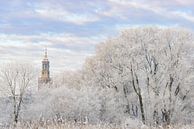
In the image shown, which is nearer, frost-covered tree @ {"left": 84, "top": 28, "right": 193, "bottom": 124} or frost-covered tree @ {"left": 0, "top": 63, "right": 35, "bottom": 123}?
frost-covered tree @ {"left": 84, "top": 28, "right": 193, "bottom": 124}

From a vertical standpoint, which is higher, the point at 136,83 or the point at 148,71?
the point at 148,71

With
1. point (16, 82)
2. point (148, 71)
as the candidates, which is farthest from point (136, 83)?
point (16, 82)

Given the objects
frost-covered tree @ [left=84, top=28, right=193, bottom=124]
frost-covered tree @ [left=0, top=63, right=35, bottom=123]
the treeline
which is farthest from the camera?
frost-covered tree @ [left=0, top=63, right=35, bottom=123]

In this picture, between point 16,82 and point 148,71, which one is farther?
point 16,82

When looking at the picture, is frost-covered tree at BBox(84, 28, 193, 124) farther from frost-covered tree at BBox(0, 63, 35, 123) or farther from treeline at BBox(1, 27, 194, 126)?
frost-covered tree at BBox(0, 63, 35, 123)

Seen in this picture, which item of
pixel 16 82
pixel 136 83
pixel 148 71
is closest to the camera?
pixel 148 71

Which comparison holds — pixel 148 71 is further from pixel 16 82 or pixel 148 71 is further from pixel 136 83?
pixel 16 82

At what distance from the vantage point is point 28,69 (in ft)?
206

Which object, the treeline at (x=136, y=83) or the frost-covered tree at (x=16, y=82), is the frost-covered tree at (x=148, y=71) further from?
the frost-covered tree at (x=16, y=82)

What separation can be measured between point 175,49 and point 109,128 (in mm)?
31948

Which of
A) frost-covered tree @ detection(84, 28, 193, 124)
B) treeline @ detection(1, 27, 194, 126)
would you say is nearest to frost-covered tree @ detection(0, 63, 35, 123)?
treeline @ detection(1, 27, 194, 126)

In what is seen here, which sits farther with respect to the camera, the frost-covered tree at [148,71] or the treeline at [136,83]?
the treeline at [136,83]

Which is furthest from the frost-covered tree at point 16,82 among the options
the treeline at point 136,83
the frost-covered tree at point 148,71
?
the frost-covered tree at point 148,71

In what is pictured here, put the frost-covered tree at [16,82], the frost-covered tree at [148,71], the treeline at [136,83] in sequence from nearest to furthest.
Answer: the frost-covered tree at [148,71] < the treeline at [136,83] < the frost-covered tree at [16,82]
